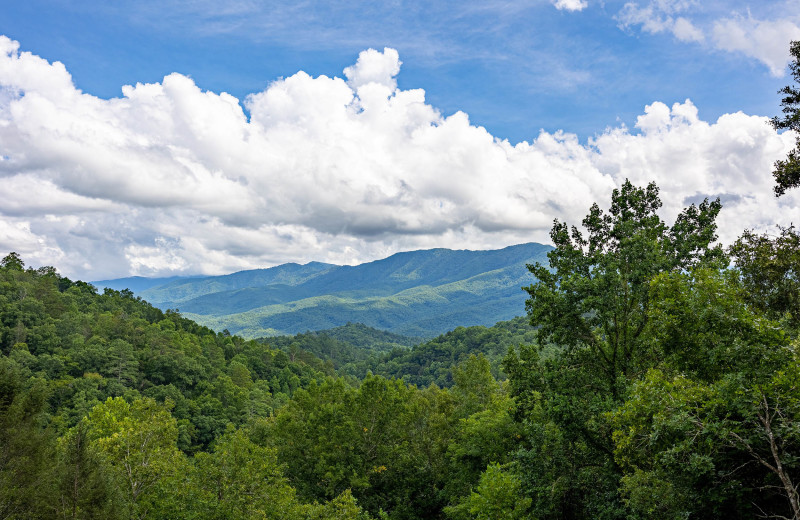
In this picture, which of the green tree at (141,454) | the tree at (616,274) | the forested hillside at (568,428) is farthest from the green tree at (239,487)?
the tree at (616,274)

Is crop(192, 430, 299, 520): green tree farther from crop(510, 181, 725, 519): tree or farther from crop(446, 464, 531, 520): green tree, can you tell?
crop(510, 181, 725, 519): tree

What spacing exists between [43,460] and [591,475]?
25100mm

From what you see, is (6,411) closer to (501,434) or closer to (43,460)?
(43,460)

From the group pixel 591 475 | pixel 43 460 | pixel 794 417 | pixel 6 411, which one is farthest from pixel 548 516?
pixel 6 411

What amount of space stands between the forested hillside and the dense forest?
69 mm

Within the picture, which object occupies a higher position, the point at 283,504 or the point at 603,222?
the point at 603,222

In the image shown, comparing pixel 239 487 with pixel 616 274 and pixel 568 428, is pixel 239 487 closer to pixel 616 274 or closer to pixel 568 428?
pixel 568 428

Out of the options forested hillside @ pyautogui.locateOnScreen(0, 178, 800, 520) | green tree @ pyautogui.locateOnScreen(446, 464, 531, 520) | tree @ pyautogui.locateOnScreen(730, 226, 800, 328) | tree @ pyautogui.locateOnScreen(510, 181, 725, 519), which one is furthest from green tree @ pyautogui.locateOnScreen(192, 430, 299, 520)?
tree @ pyautogui.locateOnScreen(730, 226, 800, 328)

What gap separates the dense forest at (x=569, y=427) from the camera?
9.95 metres

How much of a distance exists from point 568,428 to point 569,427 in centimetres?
7

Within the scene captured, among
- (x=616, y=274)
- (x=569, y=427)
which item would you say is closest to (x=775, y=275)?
(x=616, y=274)

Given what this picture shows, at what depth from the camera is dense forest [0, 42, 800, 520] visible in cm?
995

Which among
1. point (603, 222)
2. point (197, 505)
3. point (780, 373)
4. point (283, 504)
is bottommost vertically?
point (283, 504)

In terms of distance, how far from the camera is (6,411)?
23.1 metres
